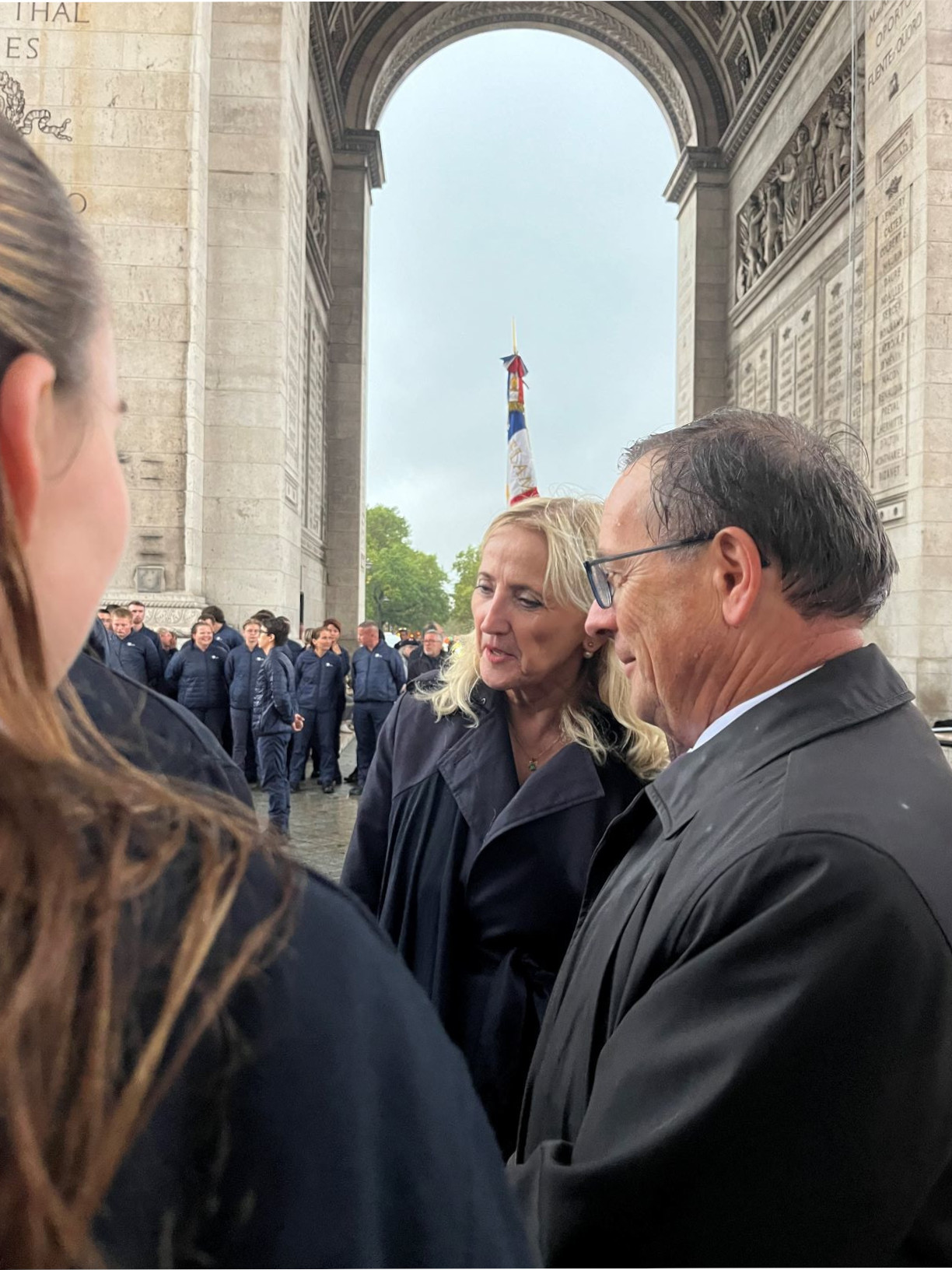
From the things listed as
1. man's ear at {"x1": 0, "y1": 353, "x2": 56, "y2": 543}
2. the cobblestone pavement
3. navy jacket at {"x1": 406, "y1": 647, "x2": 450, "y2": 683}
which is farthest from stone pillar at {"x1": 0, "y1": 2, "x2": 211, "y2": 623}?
man's ear at {"x1": 0, "y1": 353, "x2": 56, "y2": 543}

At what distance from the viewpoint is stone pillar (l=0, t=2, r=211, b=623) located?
36.7 feet

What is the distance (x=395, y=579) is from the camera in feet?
241

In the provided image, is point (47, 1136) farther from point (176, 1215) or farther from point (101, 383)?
point (101, 383)

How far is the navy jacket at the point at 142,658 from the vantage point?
9742mm

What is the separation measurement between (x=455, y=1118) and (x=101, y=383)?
1.39ft

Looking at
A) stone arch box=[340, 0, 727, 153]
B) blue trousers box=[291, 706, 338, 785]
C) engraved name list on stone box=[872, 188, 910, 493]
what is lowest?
blue trousers box=[291, 706, 338, 785]

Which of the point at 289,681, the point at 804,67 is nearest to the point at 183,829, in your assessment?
the point at 289,681

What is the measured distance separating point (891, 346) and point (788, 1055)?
13.1 meters

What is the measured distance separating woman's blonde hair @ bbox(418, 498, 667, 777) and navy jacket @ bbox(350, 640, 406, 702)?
8.36 m

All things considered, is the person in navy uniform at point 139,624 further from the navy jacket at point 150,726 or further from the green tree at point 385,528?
the green tree at point 385,528

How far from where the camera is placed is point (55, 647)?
0.51 meters

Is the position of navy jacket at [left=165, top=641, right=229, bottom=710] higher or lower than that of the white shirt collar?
lower

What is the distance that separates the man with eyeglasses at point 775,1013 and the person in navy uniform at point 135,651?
856 centimetres

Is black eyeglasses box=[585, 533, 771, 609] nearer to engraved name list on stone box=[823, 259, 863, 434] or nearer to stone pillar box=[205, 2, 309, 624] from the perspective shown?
stone pillar box=[205, 2, 309, 624]
